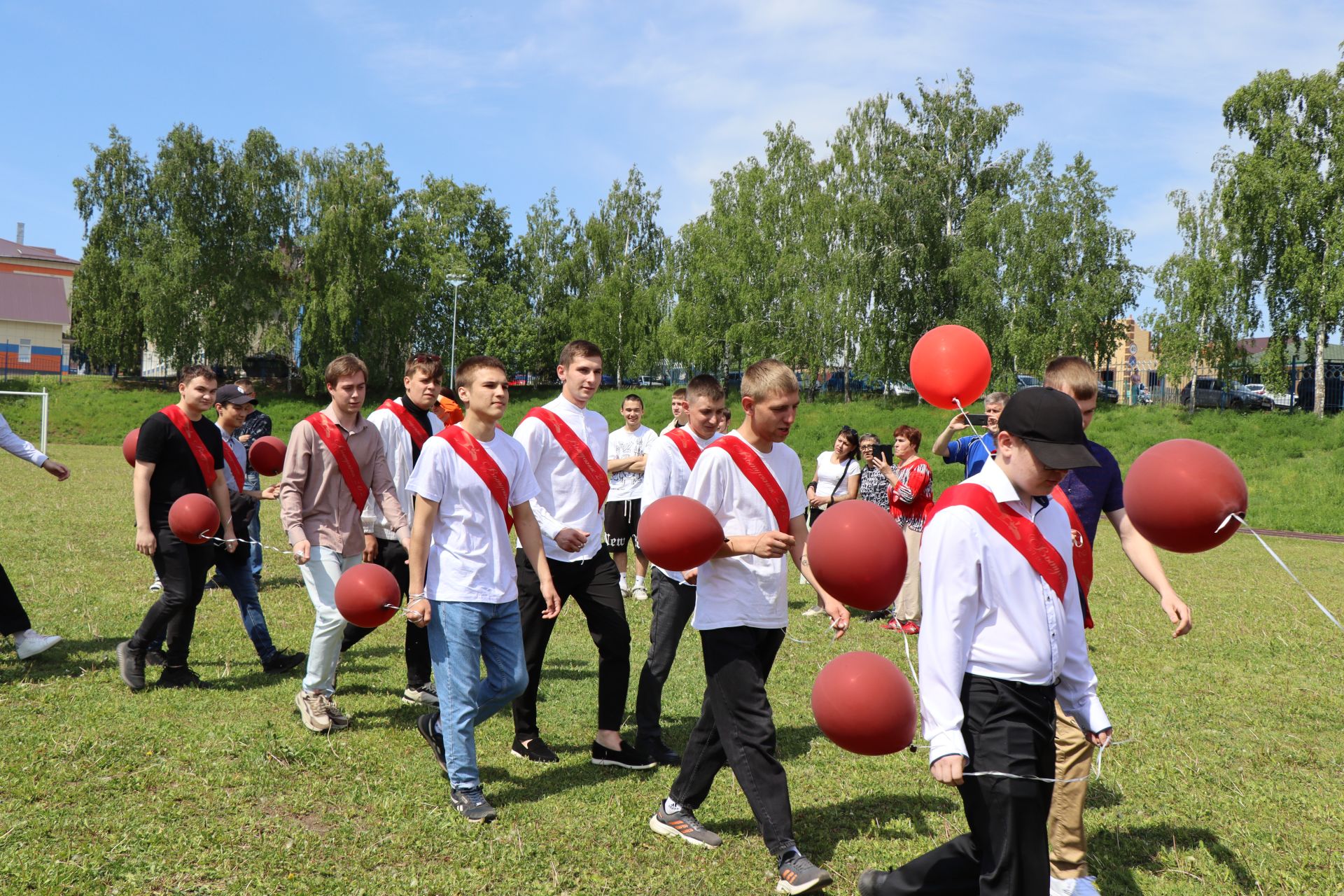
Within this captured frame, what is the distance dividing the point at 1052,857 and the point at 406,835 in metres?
2.85

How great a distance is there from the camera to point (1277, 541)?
19844 mm

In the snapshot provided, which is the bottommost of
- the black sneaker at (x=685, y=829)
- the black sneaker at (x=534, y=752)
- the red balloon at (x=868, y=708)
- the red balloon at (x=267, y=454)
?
the black sneaker at (x=534, y=752)

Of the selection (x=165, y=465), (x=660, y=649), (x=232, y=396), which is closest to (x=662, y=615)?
(x=660, y=649)

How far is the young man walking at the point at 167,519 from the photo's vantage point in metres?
6.59

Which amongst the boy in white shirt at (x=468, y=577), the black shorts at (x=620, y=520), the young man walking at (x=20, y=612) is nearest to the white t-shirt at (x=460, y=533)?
the boy in white shirt at (x=468, y=577)

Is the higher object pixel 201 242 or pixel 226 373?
pixel 201 242

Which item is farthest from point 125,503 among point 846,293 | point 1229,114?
point 1229,114

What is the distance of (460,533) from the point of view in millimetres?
4809

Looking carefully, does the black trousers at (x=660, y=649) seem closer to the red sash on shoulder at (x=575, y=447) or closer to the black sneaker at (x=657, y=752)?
the black sneaker at (x=657, y=752)

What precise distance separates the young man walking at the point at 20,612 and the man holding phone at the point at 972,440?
6358mm

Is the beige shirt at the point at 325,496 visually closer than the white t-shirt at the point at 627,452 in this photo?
Yes

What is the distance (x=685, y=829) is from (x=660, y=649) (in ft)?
4.48

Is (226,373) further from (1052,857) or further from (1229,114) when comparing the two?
(1052,857)

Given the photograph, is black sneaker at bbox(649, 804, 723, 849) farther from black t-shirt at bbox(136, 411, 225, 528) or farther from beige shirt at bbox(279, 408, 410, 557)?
black t-shirt at bbox(136, 411, 225, 528)
